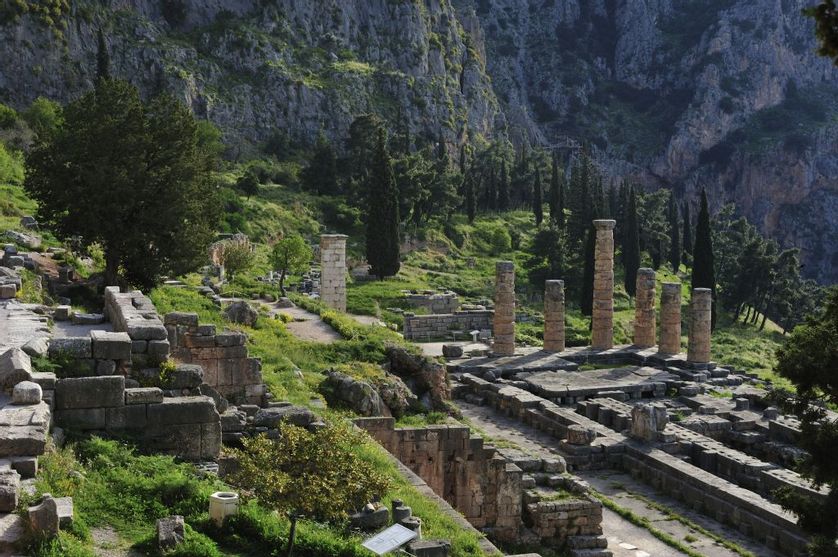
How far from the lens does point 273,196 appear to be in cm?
7200

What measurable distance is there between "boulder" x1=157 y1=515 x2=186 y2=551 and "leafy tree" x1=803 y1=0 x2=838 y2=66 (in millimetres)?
7552

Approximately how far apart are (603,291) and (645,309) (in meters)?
2.04

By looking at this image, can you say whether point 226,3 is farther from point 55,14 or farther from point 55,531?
point 55,531

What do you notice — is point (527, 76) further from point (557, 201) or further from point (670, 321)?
point (670, 321)

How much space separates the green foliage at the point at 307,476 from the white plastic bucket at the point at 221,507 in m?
0.29

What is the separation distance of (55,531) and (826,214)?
14448 centimetres

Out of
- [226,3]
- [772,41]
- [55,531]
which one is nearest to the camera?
[55,531]

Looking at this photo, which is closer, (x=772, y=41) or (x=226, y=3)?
(x=226, y=3)

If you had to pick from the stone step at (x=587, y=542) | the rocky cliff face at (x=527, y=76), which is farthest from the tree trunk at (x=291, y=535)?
the rocky cliff face at (x=527, y=76)

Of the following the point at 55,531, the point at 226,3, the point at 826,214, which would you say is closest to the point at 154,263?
the point at 55,531

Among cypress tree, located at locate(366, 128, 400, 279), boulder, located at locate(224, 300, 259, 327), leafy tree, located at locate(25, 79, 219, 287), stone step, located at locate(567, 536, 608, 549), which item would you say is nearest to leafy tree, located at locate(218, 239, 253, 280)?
cypress tree, located at locate(366, 128, 400, 279)

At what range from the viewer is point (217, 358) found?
57.5ft

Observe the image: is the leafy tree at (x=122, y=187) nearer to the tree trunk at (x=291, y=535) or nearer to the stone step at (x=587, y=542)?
the stone step at (x=587, y=542)

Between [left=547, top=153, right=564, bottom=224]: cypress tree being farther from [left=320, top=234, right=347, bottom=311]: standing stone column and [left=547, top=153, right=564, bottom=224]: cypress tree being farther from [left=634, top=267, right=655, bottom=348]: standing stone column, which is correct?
[left=320, top=234, right=347, bottom=311]: standing stone column
